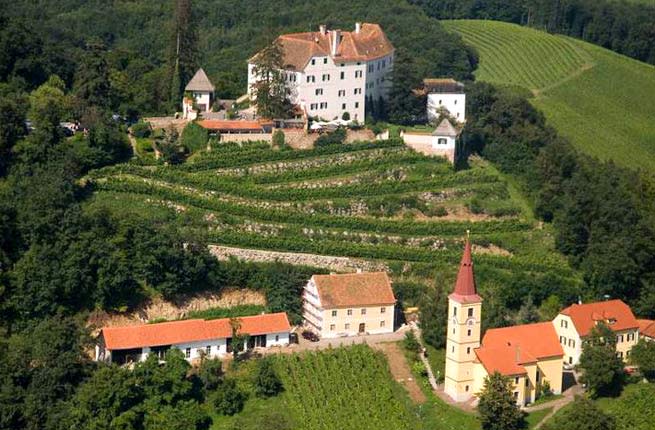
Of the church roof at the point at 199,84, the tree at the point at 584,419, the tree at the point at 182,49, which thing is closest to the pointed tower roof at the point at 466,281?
the tree at the point at 584,419

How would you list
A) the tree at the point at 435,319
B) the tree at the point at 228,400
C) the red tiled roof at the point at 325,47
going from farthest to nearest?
1. the red tiled roof at the point at 325,47
2. the tree at the point at 435,319
3. the tree at the point at 228,400

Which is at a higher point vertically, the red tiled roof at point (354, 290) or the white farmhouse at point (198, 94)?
the white farmhouse at point (198, 94)

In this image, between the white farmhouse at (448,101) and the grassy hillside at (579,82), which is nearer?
the white farmhouse at (448,101)

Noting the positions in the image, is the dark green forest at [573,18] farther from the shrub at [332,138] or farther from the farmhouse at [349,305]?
the farmhouse at [349,305]

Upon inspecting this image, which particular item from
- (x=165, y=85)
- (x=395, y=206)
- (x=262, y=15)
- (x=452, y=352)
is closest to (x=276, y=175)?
(x=395, y=206)

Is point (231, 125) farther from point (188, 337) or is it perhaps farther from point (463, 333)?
point (463, 333)

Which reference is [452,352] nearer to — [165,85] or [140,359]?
[140,359]

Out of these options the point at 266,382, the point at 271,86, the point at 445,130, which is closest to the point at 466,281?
the point at 266,382

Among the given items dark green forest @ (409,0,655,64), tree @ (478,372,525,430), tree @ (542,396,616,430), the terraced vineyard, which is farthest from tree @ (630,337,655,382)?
dark green forest @ (409,0,655,64)
